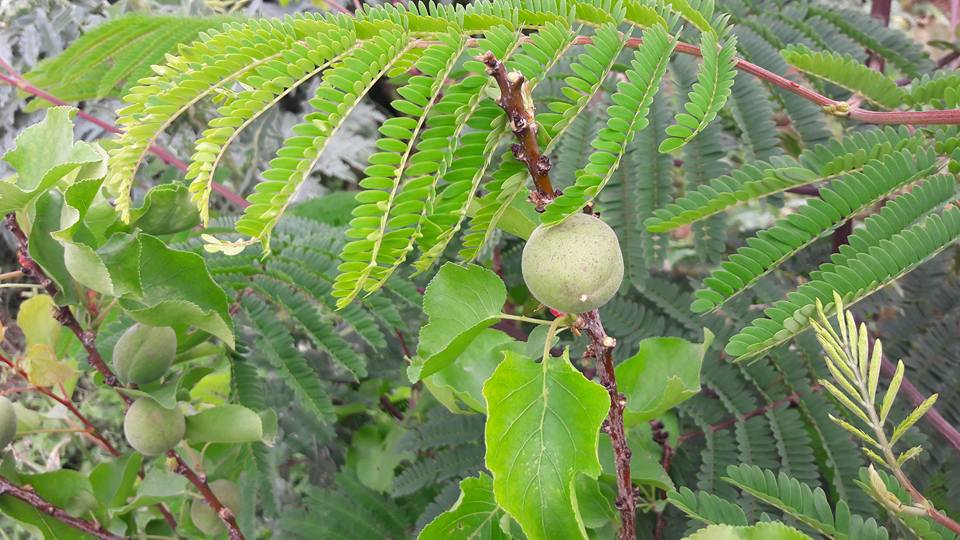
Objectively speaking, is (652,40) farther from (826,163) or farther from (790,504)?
(790,504)

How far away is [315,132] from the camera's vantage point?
0.52m

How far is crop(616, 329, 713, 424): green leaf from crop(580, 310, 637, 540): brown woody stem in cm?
7

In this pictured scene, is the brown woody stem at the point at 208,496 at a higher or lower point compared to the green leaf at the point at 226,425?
lower

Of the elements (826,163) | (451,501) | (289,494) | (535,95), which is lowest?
(289,494)

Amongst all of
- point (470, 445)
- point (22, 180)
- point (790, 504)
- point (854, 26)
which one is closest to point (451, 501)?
point (470, 445)

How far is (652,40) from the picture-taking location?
1.92 feet

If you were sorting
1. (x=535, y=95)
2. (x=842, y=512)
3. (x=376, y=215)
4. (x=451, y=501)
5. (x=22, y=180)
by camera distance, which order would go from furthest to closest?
(x=535, y=95), (x=451, y=501), (x=22, y=180), (x=842, y=512), (x=376, y=215)

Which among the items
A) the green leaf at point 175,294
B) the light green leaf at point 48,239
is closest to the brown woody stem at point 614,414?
the green leaf at point 175,294

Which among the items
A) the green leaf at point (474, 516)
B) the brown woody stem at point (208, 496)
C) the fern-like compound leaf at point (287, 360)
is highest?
the green leaf at point (474, 516)

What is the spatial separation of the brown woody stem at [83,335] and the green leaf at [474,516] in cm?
36

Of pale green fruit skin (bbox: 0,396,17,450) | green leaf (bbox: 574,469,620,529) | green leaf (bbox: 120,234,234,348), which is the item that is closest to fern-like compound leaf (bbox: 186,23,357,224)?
green leaf (bbox: 120,234,234,348)

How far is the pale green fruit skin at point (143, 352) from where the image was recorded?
0.80 meters

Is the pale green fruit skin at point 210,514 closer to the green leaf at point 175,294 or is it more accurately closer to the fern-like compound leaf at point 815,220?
the green leaf at point 175,294

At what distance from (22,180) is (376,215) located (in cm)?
42
